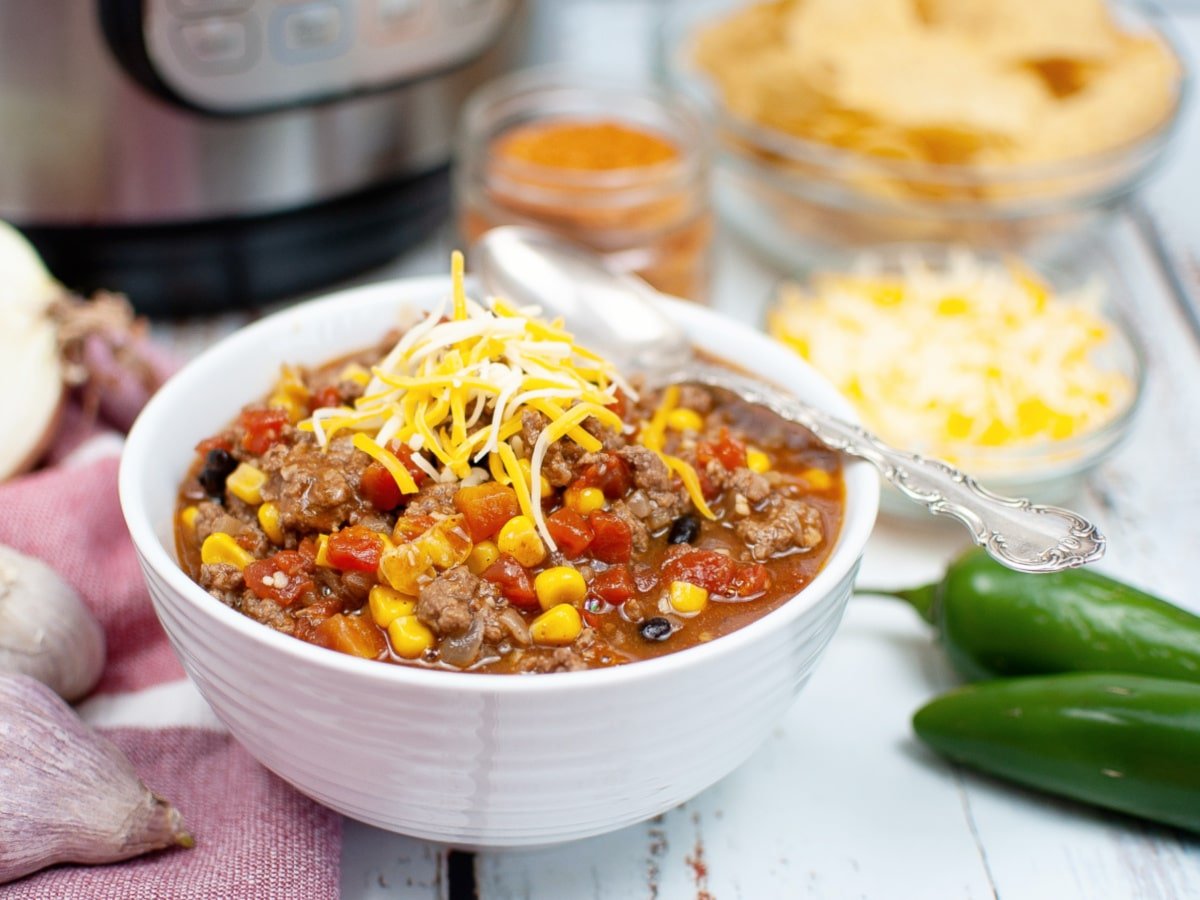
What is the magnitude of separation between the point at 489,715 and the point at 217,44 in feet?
7.64

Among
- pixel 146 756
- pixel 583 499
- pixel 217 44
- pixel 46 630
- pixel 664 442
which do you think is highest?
pixel 217 44

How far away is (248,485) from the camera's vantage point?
238cm

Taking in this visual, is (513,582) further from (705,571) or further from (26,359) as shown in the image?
(26,359)

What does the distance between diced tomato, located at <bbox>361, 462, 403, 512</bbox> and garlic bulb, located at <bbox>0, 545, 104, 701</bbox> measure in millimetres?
806

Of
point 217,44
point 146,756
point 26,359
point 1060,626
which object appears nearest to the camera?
point 146,756

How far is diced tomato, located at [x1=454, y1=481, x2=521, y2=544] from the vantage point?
2172mm

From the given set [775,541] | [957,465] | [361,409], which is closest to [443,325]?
[361,409]

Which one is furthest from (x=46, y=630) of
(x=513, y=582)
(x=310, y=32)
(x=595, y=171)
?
(x=595, y=171)

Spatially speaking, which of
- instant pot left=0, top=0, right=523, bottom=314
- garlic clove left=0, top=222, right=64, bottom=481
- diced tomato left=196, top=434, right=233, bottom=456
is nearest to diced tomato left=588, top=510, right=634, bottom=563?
diced tomato left=196, top=434, right=233, bottom=456

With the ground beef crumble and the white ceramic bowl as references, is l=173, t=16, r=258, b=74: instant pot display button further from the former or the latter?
the ground beef crumble

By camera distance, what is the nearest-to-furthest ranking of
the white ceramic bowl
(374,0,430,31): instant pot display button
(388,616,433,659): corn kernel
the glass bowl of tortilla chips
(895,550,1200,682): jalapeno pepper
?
1. the white ceramic bowl
2. (388,616,433,659): corn kernel
3. (895,550,1200,682): jalapeno pepper
4. (374,0,430,31): instant pot display button
5. the glass bowl of tortilla chips

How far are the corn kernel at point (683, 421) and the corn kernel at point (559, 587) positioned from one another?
0.61m

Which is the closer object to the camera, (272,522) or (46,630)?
(272,522)

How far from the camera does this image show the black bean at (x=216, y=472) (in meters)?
2.45
